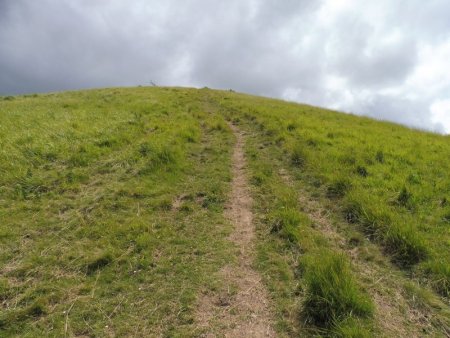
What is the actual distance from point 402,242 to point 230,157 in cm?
814

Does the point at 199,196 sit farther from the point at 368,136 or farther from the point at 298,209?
the point at 368,136

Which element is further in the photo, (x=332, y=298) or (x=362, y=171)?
(x=362, y=171)

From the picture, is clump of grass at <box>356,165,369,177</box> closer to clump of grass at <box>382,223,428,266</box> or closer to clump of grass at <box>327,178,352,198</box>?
clump of grass at <box>327,178,352,198</box>

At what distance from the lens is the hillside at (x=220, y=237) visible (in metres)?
5.70

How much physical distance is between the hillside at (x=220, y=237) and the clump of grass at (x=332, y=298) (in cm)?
2

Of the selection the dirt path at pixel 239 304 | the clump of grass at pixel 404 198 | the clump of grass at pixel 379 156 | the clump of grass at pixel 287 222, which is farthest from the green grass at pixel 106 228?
the clump of grass at pixel 379 156

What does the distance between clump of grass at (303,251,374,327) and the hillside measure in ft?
0.08

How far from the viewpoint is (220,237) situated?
8.20m

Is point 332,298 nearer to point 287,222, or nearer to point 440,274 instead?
point 440,274

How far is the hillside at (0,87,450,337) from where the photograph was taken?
18.7 feet

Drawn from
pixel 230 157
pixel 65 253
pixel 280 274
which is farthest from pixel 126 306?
pixel 230 157

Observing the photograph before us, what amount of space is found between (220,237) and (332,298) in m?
3.27

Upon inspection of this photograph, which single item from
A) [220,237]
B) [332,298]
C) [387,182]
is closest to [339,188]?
[387,182]

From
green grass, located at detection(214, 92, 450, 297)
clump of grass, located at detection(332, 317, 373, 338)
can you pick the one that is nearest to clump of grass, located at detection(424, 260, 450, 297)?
green grass, located at detection(214, 92, 450, 297)
